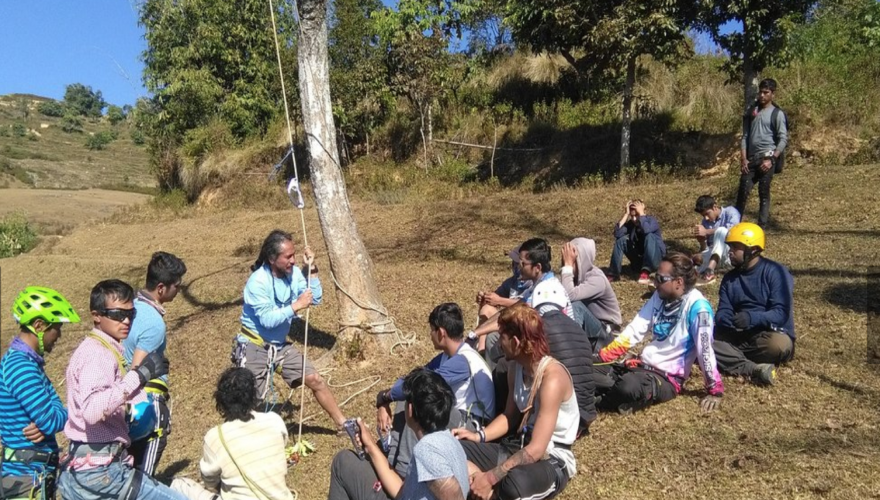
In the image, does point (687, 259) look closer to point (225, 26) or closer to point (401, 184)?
point (401, 184)

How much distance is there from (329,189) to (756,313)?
399 cm

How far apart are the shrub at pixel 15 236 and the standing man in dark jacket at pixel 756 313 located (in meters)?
19.1

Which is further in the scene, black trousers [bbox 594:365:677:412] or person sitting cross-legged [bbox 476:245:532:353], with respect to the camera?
person sitting cross-legged [bbox 476:245:532:353]

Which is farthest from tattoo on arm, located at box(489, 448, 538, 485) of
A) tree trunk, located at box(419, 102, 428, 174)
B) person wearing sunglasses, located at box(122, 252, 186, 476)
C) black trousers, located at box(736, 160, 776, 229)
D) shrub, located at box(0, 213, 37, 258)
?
shrub, located at box(0, 213, 37, 258)

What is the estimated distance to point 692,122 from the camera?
595 inches

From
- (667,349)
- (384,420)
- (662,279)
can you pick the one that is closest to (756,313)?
(667,349)

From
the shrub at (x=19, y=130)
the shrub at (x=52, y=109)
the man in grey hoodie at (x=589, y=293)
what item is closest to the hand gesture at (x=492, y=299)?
the man in grey hoodie at (x=589, y=293)

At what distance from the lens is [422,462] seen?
3.00m

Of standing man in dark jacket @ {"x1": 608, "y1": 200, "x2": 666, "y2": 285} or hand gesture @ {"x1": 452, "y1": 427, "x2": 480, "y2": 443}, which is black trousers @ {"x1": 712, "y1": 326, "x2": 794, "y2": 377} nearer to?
hand gesture @ {"x1": 452, "y1": 427, "x2": 480, "y2": 443}

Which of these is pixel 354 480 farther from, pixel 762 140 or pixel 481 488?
pixel 762 140

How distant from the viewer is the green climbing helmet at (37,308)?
3.27 m

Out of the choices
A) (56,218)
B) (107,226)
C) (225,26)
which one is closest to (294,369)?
(107,226)

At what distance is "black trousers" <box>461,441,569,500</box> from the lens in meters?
3.47

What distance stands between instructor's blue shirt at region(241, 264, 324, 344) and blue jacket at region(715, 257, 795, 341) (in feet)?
11.1
